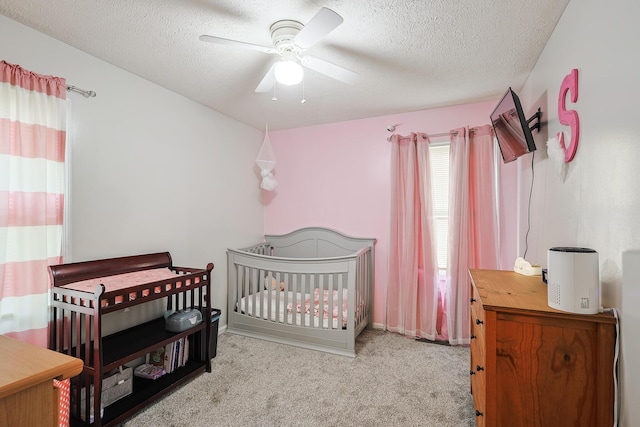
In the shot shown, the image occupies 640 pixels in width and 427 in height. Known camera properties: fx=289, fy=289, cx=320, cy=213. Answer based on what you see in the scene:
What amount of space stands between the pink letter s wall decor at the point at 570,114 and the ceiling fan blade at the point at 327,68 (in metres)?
1.07

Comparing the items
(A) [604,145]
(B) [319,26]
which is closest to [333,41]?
(B) [319,26]

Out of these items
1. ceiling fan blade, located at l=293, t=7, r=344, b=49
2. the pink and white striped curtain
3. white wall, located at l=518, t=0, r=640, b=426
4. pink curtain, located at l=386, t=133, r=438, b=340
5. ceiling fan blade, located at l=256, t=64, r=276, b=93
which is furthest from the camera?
pink curtain, located at l=386, t=133, r=438, b=340

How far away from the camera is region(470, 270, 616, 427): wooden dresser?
3.29 feet

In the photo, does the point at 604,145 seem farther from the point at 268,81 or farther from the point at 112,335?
the point at 112,335

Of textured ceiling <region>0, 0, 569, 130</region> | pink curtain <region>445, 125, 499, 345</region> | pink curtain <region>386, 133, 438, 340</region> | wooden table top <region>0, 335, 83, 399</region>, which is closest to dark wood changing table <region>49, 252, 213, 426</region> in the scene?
wooden table top <region>0, 335, 83, 399</region>

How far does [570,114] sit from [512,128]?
0.46 m

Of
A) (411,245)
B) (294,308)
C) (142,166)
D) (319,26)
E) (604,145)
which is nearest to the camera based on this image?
(604,145)

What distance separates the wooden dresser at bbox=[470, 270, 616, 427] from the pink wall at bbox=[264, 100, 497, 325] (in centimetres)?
209

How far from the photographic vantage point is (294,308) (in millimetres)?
2736

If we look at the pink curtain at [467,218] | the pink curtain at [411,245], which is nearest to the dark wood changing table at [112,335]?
the pink curtain at [411,245]

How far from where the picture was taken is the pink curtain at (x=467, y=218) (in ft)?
8.92

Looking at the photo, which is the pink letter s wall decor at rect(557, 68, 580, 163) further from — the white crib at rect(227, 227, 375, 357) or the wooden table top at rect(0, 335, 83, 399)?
the wooden table top at rect(0, 335, 83, 399)

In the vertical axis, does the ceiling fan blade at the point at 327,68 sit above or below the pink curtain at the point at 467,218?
above

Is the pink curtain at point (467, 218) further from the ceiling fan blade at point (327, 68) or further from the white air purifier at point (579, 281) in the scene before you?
the white air purifier at point (579, 281)
